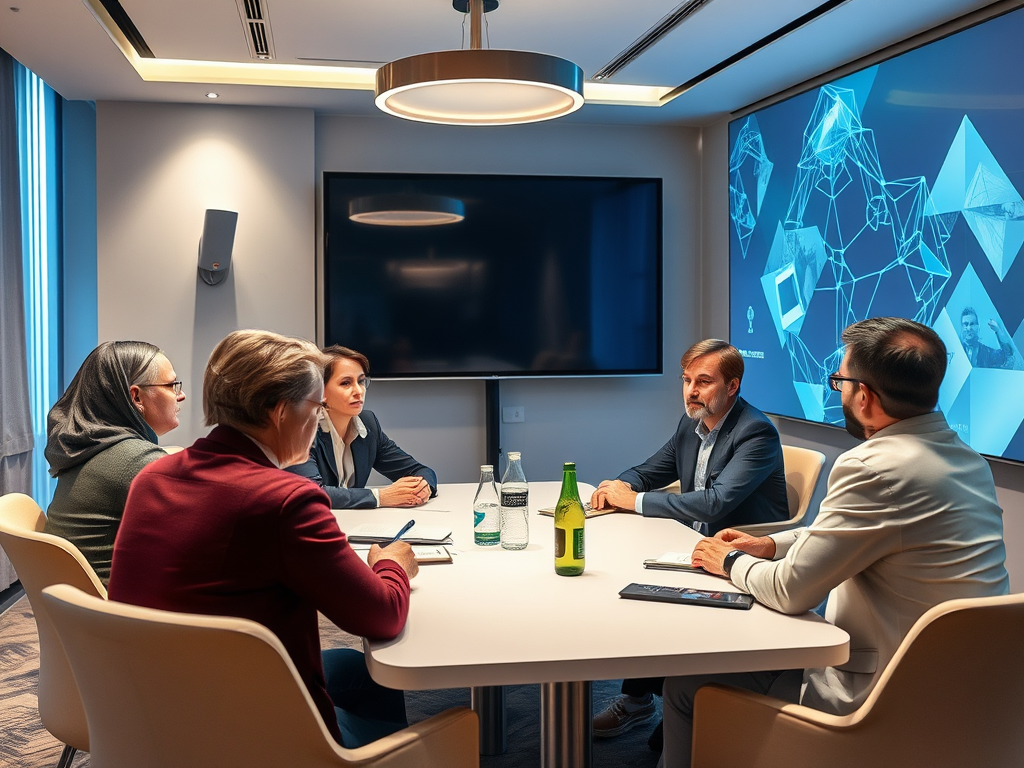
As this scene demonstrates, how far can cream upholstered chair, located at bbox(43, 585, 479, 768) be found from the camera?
1.33m

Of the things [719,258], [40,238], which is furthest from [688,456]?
[40,238]

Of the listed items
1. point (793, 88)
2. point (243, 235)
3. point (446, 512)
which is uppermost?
point (793, 88)

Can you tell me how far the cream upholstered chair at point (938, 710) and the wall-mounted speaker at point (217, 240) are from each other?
4.05 metres

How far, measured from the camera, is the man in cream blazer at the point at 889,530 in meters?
1.75

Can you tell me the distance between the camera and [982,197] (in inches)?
132

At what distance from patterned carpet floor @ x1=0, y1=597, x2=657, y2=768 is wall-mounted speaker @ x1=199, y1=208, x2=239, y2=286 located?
2.10m

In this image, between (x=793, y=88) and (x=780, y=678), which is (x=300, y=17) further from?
(x=780, y=678)

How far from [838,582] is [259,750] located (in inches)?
44.3

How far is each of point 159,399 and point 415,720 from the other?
1.41 metres

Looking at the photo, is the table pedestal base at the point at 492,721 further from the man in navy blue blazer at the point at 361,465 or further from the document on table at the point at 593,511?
the man in navy blue blazer at the point at 361,465

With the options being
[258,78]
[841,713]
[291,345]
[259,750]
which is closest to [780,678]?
[841,713]

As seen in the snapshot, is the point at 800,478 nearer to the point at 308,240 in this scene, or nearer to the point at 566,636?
the point at 566,636

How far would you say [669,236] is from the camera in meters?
5.68

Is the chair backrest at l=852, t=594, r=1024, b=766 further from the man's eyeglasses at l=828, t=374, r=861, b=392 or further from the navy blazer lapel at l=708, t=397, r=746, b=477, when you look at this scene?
the navy blazer lapel at l=708, t=397, r=746, b=477
